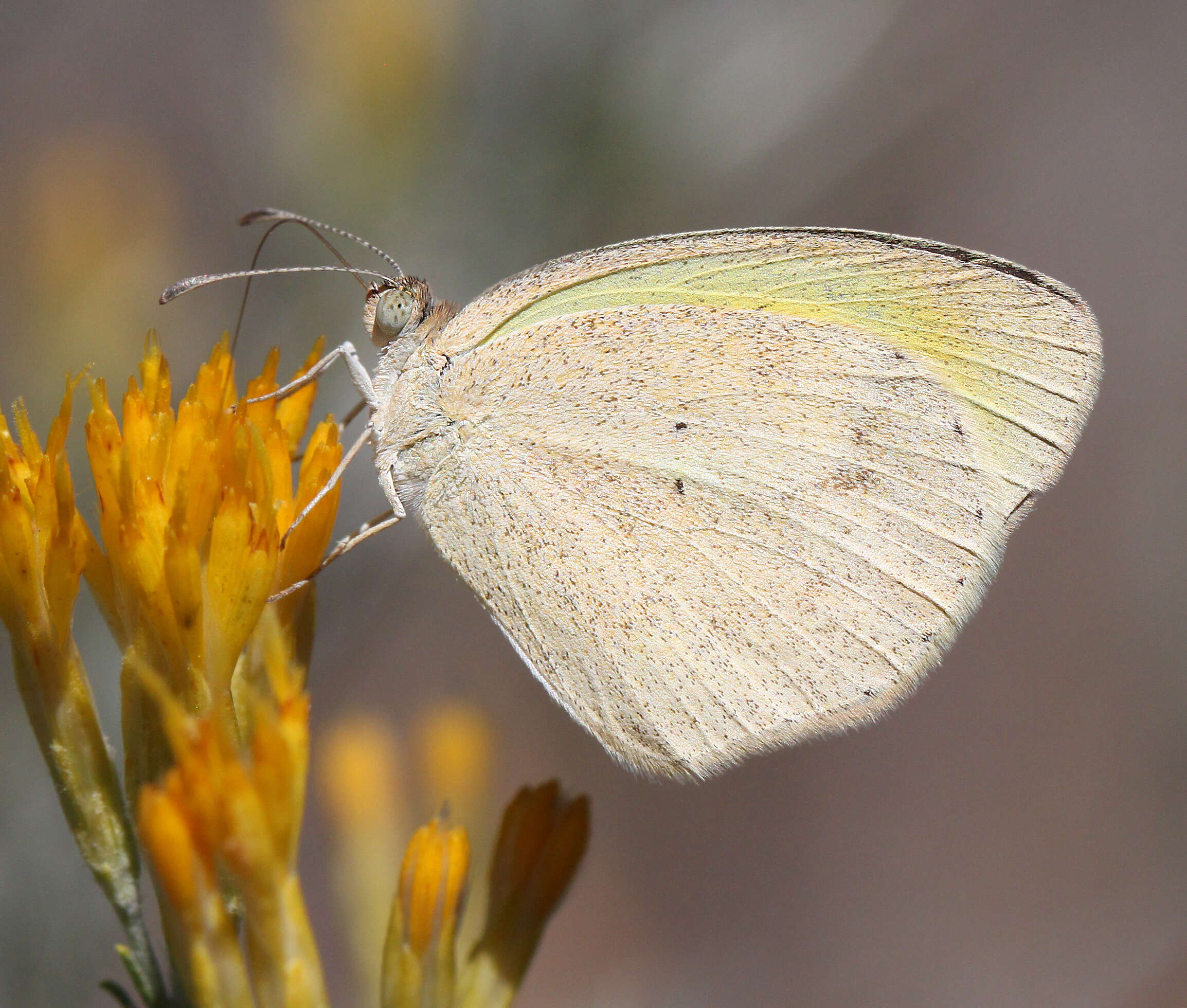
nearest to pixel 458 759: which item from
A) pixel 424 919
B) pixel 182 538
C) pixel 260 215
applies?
pixel 424 919

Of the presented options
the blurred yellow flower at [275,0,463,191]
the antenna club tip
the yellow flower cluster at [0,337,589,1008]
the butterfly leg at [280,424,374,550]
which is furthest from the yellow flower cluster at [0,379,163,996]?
the blurred yellow flower at [275,0,463,191]

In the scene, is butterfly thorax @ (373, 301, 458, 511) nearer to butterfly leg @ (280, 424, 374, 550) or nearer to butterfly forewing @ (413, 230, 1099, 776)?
butterfly forewing @ (413, 230, 1099, 776)

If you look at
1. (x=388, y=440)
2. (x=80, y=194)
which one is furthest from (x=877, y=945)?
(x=80, y=194)

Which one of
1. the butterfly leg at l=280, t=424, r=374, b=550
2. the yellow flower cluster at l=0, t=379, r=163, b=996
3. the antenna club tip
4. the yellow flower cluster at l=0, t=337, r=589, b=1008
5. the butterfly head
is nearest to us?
the yellow flower cluster at l=0, t=337, r=589, b=1008

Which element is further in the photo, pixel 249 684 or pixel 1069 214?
pixel 1069 214

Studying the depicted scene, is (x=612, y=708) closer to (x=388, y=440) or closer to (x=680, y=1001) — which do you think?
(x=388, y=440)

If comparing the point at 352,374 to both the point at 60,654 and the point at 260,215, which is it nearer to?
the point at 260,215

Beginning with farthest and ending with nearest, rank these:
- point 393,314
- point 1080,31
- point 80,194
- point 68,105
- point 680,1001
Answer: point 1080,31 → point 68,105 → point 80,194 → point 680,1001 → point 393,314
